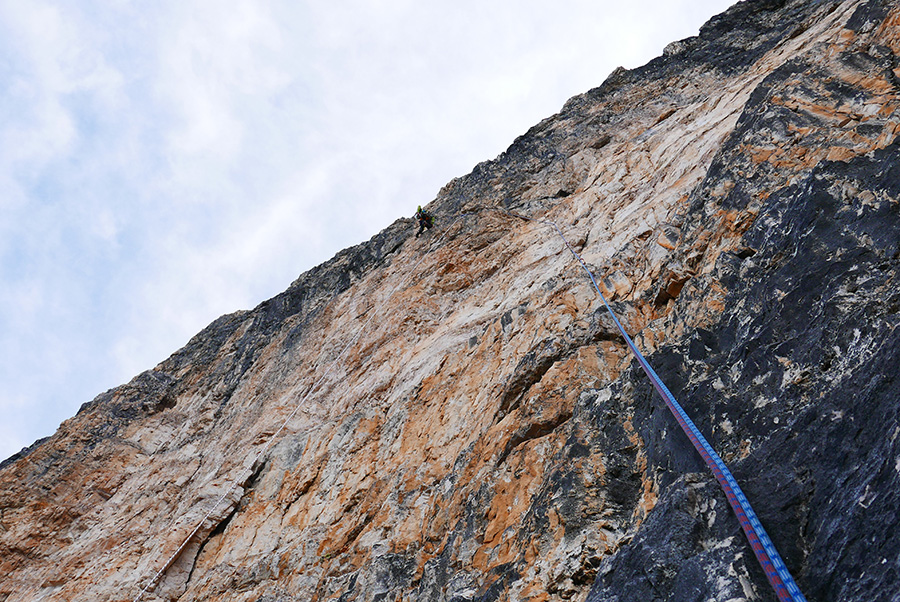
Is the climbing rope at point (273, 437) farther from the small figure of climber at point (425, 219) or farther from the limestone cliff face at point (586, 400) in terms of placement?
the small figure of climber at point (425, 219)

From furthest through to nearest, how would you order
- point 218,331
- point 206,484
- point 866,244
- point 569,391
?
point 218,331 → point 206,484 → point 569,391 → point 866,244

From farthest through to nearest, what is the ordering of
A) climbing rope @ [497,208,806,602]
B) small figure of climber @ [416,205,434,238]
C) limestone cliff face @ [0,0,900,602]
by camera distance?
1. small figure of climber @ [416,205,434,238]
2. limestone cliff face @ [0,0,900,602]
3. climbing rope @ [497,208,806,602]

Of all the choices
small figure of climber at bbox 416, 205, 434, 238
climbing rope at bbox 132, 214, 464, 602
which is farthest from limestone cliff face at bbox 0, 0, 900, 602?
small figure of climber at bbox 416, 205, 434, 238

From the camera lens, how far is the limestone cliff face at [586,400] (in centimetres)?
375

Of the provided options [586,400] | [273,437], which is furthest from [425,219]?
[586,400]

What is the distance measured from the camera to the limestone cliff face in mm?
3754

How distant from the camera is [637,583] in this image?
12.5 feet

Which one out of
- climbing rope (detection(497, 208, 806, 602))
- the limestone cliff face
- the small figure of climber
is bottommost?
climbing rope (detection(497, 208, 806, 602))

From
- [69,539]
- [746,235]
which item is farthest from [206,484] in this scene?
[746,235]

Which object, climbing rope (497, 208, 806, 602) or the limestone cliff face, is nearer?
climbing rope (497, 208, 806, 602)

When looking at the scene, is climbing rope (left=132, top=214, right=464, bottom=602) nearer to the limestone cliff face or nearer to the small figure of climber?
the limestone cliff face

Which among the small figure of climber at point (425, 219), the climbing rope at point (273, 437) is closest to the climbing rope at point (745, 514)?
the climbing rope at point (273, 437)

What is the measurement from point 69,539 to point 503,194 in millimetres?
13529

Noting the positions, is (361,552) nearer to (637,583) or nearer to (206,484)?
(637,583)
